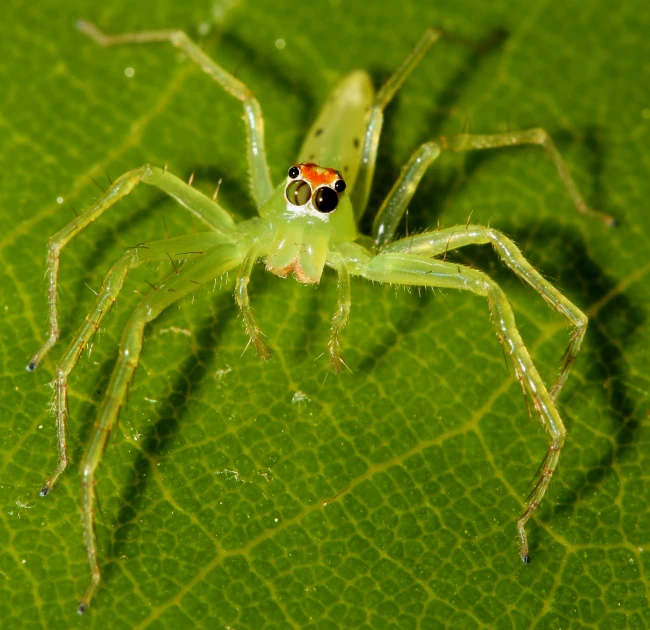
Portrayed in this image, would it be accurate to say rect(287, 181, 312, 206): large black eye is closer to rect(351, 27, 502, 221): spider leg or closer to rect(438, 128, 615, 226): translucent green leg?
rect(351, 27, 502, 221): spider leg

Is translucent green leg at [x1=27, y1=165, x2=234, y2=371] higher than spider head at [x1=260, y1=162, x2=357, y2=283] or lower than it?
lower

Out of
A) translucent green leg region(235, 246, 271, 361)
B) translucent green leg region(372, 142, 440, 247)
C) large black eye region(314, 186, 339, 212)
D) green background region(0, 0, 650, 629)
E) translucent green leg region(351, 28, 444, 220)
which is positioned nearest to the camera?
green background region(0, 0, 650, 629)

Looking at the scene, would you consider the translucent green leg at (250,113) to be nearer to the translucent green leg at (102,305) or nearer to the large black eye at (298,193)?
the large black eye at (298,193)

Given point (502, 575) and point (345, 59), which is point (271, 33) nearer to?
point (345, 59)

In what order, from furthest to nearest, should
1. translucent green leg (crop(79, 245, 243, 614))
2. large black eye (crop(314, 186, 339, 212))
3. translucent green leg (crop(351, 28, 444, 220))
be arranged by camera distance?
1. translucent green leg (crop(351, 28, 444, 220))
2. large black eye (crop(314, 186, 339, 212))
3. translucent green leg (crop(79, 245, 243, 614))

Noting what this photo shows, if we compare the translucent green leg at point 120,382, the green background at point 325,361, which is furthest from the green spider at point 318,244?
the green background at point 325,361

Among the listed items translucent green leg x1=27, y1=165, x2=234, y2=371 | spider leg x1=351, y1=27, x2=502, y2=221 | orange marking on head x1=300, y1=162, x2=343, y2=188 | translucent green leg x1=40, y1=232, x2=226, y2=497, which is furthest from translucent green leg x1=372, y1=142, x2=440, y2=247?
translucent green leg x1=40, y1=232, x2=226, y2=497
